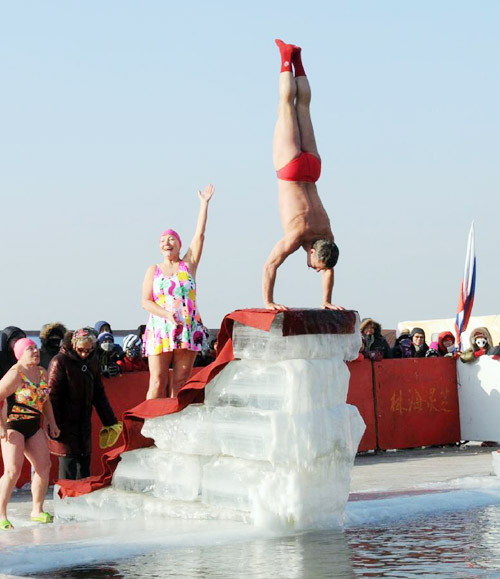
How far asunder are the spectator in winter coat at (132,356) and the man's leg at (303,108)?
4595 millimetres

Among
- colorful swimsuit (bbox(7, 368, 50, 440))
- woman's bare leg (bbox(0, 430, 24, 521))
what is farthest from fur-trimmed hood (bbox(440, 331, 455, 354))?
woman's bare leg (bbox(0, 430, 24, 521))

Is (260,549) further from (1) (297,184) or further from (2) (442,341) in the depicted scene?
(2) (442,341)

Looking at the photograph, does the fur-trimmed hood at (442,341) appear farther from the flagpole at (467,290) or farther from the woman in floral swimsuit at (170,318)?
the woman in floral swimsuit at (170,318)

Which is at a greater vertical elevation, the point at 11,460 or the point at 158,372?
the point at 158,372

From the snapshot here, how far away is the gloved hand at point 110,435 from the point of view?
32.5 feet

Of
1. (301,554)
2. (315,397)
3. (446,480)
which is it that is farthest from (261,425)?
(446,480)

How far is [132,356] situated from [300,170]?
16.0ft

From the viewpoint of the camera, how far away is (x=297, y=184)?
9164 millimetres

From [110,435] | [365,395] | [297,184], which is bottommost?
[110,435]

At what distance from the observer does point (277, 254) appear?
350 inches

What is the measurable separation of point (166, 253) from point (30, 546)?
11.0 ft

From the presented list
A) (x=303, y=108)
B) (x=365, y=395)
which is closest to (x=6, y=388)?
(x=303, y=108)

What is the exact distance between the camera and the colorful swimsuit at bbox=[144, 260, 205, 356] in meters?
9.34

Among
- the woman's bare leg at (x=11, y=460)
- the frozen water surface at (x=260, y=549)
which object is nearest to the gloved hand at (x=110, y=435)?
the woman's bare leg at (x=11, y=460)
